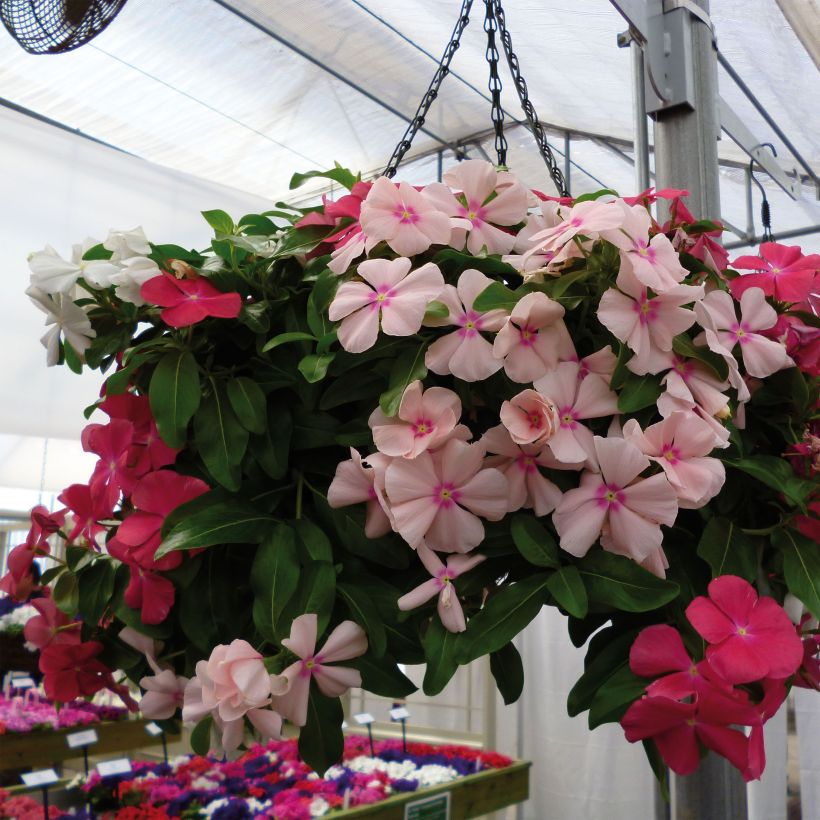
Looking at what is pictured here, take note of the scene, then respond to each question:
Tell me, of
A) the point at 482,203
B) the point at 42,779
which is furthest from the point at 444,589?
the point at 42,779

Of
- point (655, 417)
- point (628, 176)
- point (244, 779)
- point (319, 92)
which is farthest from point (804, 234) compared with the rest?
point (655, 417)

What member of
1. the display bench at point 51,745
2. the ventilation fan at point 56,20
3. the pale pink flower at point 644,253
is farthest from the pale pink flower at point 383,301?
the display bench at point 51,745

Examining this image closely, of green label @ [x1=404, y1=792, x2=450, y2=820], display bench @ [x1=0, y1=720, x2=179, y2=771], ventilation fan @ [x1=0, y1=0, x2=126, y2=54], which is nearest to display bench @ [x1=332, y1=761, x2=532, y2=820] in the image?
green label @ [x1=404, y1=792, x2=450, y2=820]

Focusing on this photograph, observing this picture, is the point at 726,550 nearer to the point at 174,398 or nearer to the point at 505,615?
the point at 505,615

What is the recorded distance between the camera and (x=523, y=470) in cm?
50

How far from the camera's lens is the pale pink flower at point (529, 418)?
0.46m

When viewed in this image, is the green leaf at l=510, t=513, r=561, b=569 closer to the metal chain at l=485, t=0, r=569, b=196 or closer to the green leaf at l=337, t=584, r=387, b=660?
the green leaf at l=337, t=584, r=387, b=660

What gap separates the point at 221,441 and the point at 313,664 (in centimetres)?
14

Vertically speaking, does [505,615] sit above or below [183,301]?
below

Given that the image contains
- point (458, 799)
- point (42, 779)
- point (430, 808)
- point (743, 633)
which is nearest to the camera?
point (743, 633)

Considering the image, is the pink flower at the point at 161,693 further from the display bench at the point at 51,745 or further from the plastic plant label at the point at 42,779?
the display bench at the point at 51,745

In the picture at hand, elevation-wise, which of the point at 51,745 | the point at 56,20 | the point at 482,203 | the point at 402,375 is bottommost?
the point at 51,745

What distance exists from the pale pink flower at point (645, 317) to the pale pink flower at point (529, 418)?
0.19 feet

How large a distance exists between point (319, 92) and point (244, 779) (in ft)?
12.1
